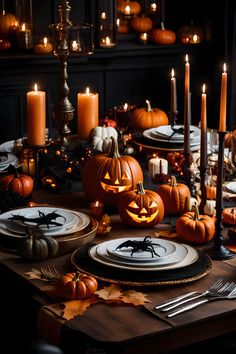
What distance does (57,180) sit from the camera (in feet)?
10.8

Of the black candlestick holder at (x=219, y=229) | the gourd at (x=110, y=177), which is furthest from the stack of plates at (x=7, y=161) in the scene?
the black candlestick holder at (x=219, y=229)

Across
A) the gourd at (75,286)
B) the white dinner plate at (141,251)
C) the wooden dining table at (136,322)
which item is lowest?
the wooden dining table at (136,322)

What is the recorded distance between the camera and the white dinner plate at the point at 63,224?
8.78 ft

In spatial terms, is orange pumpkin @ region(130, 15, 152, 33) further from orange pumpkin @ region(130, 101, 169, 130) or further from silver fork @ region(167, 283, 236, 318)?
silver fork @ region(167, 283, 236, 318)

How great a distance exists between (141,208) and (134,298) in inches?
25.4

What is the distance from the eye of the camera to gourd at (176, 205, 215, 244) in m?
2.67

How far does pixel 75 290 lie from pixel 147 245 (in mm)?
341

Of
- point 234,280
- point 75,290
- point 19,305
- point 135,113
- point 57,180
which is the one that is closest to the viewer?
point 75,290

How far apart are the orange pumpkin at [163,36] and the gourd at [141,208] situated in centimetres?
346

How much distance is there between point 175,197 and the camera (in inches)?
117

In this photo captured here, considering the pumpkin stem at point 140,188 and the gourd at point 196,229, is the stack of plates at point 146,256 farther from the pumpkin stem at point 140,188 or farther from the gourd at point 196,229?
the pumpkin stem at point 140,188

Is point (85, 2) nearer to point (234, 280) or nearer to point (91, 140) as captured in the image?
Result: point (91, 140)

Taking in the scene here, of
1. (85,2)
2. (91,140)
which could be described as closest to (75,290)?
(91,140)

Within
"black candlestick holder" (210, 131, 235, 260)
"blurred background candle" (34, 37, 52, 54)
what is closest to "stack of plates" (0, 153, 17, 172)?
"black candlestick holder" (210, 131, 235, 260)
